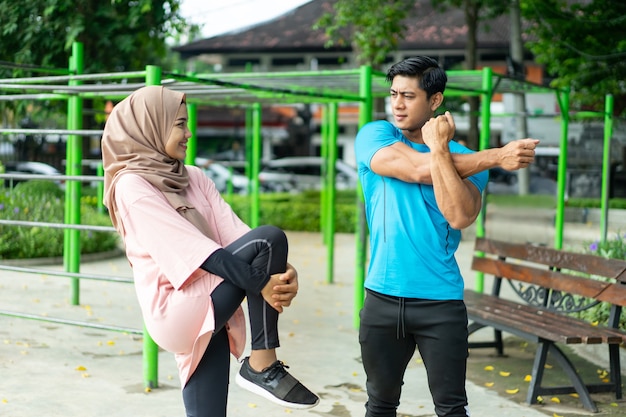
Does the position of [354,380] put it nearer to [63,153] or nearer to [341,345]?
[341,345]

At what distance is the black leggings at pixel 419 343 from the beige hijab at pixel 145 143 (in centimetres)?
75

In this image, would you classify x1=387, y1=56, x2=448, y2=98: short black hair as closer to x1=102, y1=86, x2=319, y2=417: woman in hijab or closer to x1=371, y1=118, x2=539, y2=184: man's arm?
x1=371, y1=118, x2=539, y2=184: man's arm

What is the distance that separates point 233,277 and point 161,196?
0.37m

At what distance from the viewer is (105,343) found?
6.81 metres

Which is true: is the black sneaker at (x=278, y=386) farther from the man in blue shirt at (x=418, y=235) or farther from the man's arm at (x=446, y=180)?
the man's arm at (x=446, y=180)

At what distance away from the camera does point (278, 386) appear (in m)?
→ 3.04

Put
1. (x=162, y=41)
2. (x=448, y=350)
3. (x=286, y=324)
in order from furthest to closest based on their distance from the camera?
(x=162, y=41), (x=286, y=324), (x=448, y=350)

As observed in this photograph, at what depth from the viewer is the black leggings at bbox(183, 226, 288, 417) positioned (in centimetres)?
295

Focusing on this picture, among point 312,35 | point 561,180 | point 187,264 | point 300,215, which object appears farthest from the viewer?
point 312,35

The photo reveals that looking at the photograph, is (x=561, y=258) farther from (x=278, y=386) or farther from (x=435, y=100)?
(x=278, y=386)

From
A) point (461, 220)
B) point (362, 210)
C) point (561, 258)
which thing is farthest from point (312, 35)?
point (461, 220)

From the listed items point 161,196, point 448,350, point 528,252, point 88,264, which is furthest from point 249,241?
point 88,264

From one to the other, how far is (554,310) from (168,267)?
414 cm

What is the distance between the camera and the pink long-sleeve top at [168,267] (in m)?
2.90
